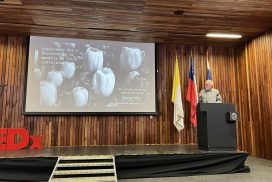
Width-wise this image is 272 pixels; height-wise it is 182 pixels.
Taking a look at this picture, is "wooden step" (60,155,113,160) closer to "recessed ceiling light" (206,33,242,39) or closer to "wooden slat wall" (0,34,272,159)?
"wooden slat wall" (0,34,272,159)

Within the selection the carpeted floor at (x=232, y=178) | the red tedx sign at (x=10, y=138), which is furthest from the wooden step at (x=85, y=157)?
the red tedx sign at (x=10, y=138)

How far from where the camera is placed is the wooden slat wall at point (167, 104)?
4.87 metres

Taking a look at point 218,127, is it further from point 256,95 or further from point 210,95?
point 256,95

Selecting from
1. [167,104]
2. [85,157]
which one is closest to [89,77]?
[167,104]

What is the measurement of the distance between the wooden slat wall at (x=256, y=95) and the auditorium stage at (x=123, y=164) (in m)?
1.40

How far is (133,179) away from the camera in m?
3.47

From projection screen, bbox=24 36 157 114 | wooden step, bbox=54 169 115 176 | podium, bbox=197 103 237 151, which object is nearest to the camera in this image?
wooden step, bbox=54 169 115 176

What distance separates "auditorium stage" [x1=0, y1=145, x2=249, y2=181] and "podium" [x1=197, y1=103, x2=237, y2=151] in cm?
14

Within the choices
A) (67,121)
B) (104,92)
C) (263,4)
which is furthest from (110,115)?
(263,4)

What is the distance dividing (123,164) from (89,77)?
92.6 inches

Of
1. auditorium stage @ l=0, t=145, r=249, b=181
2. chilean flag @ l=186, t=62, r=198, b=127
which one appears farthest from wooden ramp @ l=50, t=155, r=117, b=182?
chilean flag @ l=186, t=62, r=198, b=127

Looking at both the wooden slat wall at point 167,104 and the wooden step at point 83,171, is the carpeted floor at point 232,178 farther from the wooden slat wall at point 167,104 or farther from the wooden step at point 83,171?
the wooden slat wall at point 167,104

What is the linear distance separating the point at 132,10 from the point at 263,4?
2112mm

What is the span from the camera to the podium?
3.80m
